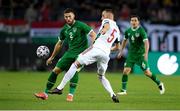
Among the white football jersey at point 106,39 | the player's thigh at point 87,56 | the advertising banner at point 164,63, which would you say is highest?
the white football jersey at point 106,39

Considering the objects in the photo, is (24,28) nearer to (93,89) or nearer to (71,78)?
(93,89)

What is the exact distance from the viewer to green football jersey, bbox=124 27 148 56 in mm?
18656

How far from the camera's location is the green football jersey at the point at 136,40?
734 inches

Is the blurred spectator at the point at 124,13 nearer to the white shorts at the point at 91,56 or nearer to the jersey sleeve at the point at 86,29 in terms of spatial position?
the jersey sleeve at the point at 86,29

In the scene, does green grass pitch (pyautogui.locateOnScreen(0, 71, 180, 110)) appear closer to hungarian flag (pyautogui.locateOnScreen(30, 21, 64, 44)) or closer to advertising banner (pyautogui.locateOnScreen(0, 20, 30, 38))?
hungarian flag (pyautogui.locateOnScreen(30, 21, 64, 44))

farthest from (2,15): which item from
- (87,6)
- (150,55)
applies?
(150,55)

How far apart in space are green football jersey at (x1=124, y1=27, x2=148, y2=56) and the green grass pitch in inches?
46.7

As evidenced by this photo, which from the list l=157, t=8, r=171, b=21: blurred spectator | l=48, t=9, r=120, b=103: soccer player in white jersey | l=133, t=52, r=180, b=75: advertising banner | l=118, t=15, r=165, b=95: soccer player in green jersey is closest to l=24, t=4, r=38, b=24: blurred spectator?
l=133, t=52, r=180, b=75: advertising banner

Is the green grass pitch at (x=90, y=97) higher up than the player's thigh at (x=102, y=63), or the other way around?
the player's thigh at (x=102, y=63)

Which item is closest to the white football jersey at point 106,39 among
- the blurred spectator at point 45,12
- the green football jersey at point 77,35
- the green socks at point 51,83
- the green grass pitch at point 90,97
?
the green football jersey at point 77,35

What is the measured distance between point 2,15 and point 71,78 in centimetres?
1455

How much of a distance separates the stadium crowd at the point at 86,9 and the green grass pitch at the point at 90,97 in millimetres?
6887

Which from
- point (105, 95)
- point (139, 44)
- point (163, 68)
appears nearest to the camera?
point (105, 95)

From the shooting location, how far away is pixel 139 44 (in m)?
18.9
